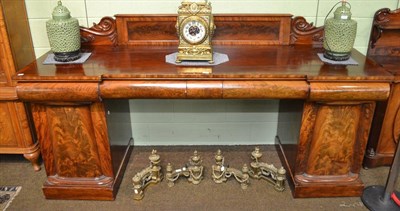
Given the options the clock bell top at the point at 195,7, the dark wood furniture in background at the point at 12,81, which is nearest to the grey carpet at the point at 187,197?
the dark wood furniture in background at the point at 12,81

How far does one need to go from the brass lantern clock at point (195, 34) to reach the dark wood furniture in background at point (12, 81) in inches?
38.8

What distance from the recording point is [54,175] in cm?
205

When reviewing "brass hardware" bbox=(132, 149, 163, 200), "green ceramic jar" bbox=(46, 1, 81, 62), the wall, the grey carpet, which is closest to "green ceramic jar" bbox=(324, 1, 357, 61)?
the wall

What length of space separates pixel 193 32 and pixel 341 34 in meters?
0.79

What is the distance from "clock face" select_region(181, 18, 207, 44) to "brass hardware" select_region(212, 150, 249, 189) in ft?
2.34

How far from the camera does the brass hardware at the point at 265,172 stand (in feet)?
6.94

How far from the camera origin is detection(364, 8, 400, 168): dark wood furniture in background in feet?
6.91

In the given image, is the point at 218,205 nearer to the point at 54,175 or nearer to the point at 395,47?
the point at 54,175

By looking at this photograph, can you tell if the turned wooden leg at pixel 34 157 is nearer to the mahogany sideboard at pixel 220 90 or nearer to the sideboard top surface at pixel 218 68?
the mahogany sideboard at pixel 220 90

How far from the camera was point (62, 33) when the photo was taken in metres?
1.84

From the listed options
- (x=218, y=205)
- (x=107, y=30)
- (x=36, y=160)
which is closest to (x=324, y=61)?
(x=218, y=205)

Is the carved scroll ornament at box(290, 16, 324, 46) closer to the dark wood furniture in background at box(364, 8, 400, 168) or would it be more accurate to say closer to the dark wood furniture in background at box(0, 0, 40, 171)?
the dark wood furniture in background at box(364, 8, 400, 168)

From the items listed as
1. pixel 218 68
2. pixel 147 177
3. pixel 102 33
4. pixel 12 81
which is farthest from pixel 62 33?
pixel 147 177

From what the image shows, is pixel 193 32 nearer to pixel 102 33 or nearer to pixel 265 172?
pixel 102 33
